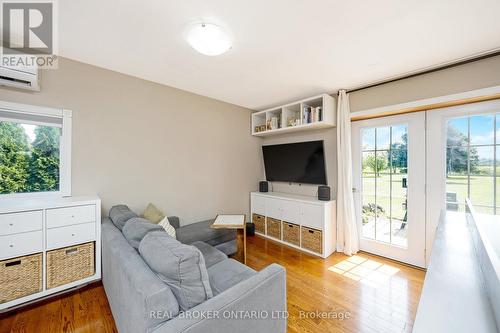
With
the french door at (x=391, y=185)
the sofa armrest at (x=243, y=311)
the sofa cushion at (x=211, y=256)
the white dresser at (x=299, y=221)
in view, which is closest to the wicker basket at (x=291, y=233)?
the white dresser at (x=299, y=221)

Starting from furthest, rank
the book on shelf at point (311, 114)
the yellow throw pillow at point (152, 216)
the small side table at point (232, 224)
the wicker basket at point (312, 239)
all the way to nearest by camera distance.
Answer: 1. the book on shelf at point (311, 114)
2. the wicker basket at point (312, 239)
3. the small side table at point (232, 224)
4. the yellow throw pillow at point (152, 216)

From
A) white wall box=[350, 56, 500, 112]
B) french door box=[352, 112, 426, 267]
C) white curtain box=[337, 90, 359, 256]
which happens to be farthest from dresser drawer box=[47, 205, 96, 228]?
white wall box=[350, 56, 500, 112]

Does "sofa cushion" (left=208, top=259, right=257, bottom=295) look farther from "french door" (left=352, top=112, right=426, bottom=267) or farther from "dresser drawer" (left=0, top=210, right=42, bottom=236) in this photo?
"french door" (left=352, top=112, right=426, bottom=267)

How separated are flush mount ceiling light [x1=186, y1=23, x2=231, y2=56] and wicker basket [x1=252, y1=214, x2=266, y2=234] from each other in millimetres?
2722

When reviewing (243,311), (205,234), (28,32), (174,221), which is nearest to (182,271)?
(243,311)

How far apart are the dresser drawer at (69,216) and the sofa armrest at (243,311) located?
159 cm

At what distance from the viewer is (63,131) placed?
2115 mm

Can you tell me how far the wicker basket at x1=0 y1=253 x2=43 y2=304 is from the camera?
5.31 feet

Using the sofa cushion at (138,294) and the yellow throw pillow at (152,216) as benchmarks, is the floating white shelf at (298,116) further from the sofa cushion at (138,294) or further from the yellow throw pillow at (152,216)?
the sofa cushion at (138,294)

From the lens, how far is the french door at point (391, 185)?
249 centimetres

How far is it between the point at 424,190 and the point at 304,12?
2.41m

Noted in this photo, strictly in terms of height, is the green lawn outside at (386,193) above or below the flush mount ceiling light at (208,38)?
below

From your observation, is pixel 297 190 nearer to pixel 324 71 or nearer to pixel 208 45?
pixel 324 71

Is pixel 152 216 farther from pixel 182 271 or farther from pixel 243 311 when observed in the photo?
pixel 243 311
